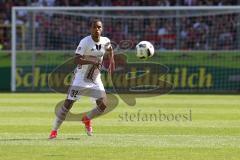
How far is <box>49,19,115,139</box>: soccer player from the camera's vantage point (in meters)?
14.2

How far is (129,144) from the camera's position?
509 inches

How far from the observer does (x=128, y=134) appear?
1476cm

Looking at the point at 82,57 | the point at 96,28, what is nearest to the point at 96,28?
the point at 96,28

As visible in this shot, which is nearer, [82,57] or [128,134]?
[82,57]

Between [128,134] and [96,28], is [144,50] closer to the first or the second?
[96,28]

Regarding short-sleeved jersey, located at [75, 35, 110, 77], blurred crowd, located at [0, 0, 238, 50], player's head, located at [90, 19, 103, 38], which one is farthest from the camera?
blurred crowd, located at [0, 0, 238, 50]

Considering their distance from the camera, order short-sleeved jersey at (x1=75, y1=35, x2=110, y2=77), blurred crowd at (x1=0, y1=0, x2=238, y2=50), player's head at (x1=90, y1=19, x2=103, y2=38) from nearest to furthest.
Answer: player's head at (x1=90, y1=19, x2=103, y2=38) → short-sleeved jersey at (x1=75, y1=35, x2=110, y2=77) → blurred crowd at (x1=0, y1=0, x2=238, y2=50)

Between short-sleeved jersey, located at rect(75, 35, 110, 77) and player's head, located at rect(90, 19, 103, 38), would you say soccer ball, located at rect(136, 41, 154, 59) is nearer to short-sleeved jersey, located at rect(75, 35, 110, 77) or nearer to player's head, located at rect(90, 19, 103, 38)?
short-sleeved jersey, located at rect(75, 35, 110, 77)

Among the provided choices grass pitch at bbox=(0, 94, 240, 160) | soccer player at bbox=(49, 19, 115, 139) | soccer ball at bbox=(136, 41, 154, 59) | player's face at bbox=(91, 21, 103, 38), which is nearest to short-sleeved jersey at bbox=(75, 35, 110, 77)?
soccer player at bbox=(49, 19, 115, 139)

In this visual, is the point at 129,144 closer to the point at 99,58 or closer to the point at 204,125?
the point at 99,58

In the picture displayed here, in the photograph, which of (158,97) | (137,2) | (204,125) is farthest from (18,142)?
(137,2)

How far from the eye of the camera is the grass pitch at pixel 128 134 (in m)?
11.8

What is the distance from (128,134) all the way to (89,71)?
1.55 metres

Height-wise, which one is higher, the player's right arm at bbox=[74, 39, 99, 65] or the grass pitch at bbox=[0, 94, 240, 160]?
the player's right arm at bbox=[74, 39, 99, 65]
